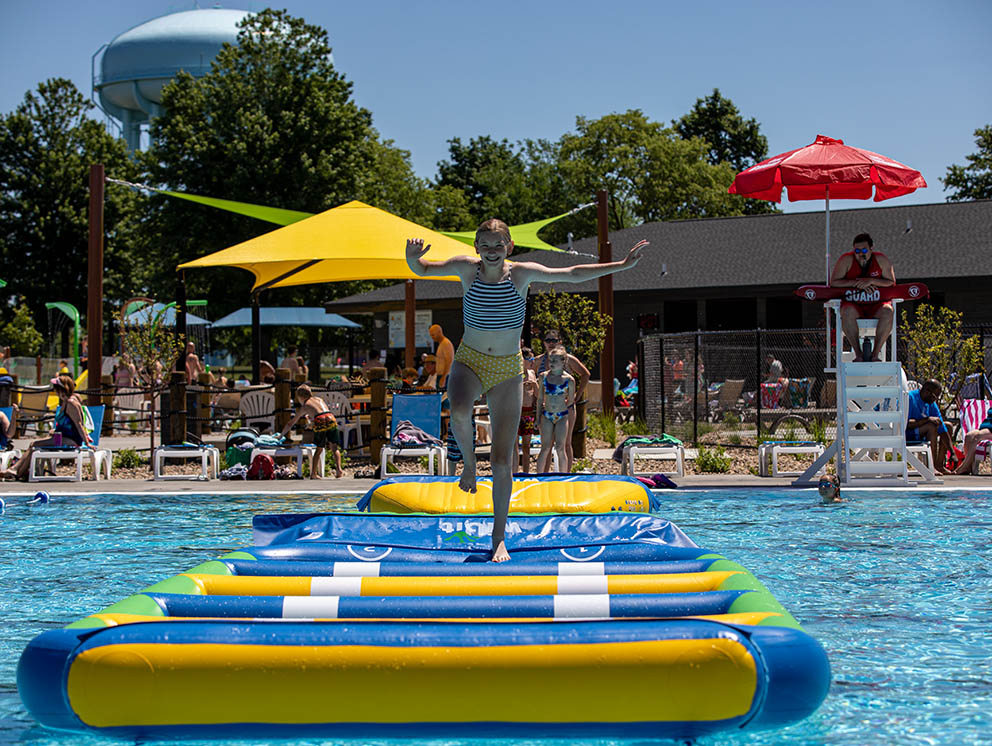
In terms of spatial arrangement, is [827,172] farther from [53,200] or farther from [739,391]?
[53,200]

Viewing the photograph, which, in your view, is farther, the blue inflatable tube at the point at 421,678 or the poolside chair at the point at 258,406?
the poolside chair at the point at 258,406

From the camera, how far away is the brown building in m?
26.4

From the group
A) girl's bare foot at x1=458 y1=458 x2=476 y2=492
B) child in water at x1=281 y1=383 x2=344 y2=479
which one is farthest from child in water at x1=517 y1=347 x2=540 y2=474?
girl's bare foot at x1=458 y1=458 x2=476 y2=492

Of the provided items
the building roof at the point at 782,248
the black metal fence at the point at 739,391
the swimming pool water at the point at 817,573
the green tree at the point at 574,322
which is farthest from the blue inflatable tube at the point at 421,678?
the building roof at the point at 782,248

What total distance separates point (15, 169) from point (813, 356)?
35.2 meters

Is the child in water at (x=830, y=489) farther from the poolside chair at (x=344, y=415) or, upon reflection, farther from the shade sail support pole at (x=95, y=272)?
the shade sail support pole at (x=95, y=272)

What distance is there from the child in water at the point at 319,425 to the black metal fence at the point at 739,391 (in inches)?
217

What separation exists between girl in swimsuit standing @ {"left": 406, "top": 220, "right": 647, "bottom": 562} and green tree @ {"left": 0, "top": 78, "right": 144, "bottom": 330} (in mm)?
39845

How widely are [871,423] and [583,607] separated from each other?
8310mm

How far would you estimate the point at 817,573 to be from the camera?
704 centimetres

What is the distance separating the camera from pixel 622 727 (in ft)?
11.9

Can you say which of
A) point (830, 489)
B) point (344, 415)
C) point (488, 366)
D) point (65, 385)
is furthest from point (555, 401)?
point (65, 385)

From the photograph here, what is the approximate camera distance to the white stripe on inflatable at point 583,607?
4348 mm

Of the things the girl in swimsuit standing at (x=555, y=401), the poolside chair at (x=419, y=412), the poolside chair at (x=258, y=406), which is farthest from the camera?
the poolside chair at (x=258, y=406)
